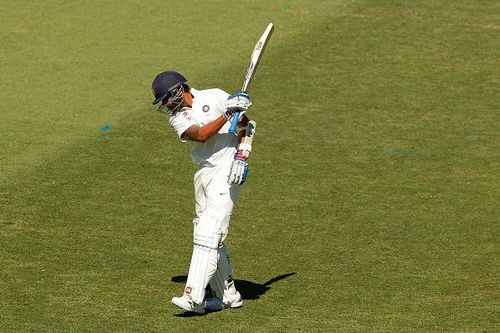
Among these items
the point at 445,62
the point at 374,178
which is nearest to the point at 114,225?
the point at 374,178

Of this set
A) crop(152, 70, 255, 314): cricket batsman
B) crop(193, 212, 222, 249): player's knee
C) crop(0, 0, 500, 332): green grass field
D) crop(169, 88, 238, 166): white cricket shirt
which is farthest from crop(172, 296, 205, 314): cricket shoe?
crop(169, 88, 238, 166): white cricket shirt

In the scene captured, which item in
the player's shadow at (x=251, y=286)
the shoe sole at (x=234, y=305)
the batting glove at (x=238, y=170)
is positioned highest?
the batting glove at (x=238, y=170)

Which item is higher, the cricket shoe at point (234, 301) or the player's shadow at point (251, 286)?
the player's shadow at point (251, 286)

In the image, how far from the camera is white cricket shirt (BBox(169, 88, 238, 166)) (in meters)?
12.7

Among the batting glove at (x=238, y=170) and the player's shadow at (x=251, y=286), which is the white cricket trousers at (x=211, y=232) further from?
the player's shadow at (x=251, y=286)

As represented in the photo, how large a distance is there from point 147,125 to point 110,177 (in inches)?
87.0

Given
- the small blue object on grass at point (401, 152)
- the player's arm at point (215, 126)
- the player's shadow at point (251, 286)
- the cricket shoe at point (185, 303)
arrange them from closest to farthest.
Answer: the cricket shoe at point (185, 303) → the player's arm at point (215, 126) → the player's shadow at point (251, 286) → the small blue object on grass at point (401, 152)

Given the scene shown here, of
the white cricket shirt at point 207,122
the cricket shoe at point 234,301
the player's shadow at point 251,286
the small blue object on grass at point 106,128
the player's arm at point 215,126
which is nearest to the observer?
the player's arm at point 215,126

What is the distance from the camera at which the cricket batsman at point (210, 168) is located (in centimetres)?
1252

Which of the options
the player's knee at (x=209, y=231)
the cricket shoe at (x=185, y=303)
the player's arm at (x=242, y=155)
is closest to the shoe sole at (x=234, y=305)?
the cricket shoe at (x=185, y=303)

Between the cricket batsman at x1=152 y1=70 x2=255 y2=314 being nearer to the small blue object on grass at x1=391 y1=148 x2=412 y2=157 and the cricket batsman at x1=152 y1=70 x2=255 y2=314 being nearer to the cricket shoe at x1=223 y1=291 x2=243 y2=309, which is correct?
the cricket shoe at x1=223 y1=291 x2=243 y2=309

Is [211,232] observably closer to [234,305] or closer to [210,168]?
[210,168]

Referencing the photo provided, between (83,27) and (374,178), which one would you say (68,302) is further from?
(83,27)

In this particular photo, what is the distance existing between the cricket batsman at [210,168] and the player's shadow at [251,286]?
0.42 m
